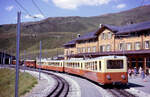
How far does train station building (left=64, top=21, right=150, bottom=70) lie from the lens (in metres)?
33.5

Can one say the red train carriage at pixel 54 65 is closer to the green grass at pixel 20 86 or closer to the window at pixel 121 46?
the green grass at pixel 20 86

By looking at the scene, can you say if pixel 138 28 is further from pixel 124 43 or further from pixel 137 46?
pixel 124 43

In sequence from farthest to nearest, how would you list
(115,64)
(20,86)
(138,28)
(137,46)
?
(137,46), (138,28), (20,86), (115,64)

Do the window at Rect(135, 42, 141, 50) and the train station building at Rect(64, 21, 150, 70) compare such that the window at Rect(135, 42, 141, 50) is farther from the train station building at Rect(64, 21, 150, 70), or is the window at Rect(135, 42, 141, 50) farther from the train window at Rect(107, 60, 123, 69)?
the train window at Rect(107, 60, 123, 69)

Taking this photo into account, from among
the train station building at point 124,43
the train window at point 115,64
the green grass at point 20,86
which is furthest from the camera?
the train station building at point 124,43

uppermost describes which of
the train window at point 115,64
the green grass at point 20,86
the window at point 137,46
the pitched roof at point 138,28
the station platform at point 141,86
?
the pitched roof at point 138,28

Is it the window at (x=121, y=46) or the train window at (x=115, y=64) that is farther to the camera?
the window at (x=121, y=46)

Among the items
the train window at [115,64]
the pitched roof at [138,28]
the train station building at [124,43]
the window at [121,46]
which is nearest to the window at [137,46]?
the train station building at [124,43]

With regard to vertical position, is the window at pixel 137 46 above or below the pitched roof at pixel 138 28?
below

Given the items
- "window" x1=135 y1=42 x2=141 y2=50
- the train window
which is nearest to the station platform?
the train window

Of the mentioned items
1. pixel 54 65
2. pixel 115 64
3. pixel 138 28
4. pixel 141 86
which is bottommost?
pixel 141 86

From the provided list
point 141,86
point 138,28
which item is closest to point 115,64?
point 141,86

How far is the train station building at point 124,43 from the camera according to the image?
110ft

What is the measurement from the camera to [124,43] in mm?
38906
